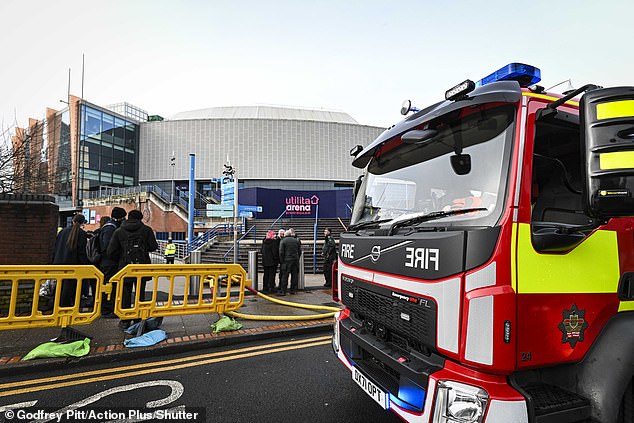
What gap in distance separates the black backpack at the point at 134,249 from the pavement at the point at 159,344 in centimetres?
109

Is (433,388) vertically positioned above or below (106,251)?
below

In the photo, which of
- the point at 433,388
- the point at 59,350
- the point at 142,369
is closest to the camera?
the point at 433,388

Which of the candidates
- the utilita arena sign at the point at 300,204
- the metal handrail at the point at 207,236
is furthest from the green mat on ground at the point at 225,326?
the utilita arena sign at the point at 300,204

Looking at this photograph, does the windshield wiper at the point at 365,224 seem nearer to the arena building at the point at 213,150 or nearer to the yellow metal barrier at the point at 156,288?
the yellow metal barrier at the point at 156,288

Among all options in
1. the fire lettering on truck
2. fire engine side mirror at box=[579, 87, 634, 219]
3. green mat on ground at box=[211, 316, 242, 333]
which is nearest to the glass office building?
green mat on ground at box=[211, 316, 242, 333]

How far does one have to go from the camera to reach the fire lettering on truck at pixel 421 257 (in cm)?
200

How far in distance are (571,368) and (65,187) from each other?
4362 cm

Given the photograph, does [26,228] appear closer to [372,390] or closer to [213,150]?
[372,390]

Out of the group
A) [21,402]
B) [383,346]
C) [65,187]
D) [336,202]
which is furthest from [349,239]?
[65,187]

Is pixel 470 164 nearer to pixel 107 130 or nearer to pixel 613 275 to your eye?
pixel 613 275

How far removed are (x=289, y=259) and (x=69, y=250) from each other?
4869 mm

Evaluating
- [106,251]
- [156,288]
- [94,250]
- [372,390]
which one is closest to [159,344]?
[156,288]

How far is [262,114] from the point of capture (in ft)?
165

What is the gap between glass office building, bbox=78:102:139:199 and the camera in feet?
119
